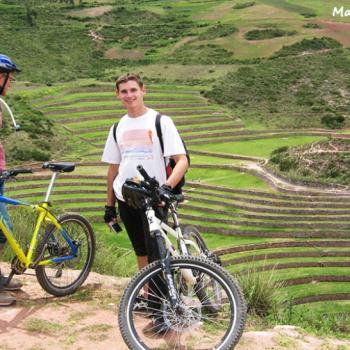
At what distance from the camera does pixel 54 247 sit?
5.75 m

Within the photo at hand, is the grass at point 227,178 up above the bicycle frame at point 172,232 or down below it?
below

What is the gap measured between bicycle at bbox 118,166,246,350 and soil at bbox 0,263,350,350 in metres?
0.30

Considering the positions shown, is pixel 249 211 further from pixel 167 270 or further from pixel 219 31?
pixel 219 31

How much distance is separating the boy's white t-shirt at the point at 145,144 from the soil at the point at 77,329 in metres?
1.25

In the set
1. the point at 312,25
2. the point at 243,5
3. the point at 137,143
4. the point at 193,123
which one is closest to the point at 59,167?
the point at 137,143

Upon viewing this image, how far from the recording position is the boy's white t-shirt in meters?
4.93

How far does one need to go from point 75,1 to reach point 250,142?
72.5 meters

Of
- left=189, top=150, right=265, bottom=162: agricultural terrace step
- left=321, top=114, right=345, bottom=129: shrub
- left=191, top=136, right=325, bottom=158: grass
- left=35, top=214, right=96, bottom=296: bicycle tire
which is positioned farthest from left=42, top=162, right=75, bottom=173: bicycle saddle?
left=321, top=114, right=345, bottom=129: shrub

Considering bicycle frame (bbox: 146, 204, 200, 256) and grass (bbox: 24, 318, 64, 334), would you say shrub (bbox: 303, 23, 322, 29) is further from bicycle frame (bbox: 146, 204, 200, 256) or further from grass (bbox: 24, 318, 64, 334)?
grass (bbox: 24, 318, 64, 334)

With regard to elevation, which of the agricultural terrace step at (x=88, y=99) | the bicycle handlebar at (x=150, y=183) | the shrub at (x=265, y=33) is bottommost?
the agricultural terrace step at (x=88, y=99)

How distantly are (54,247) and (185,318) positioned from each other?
1.93m

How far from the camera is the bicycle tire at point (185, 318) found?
13.4 feet

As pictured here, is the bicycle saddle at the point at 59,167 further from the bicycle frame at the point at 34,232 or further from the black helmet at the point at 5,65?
the black helmet at the point at 5,65

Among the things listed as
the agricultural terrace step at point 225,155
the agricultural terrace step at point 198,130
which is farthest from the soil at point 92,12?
the agricultural terrace step at point 225,155
